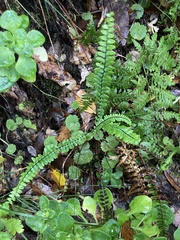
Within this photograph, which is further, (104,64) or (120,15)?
(120,15)

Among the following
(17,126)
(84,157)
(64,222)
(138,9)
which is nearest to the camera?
(64,222)

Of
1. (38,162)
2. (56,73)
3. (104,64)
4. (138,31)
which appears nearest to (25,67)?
(104,64)

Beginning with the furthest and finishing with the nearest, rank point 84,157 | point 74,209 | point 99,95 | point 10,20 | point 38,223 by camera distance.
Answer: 1. point 84,157
2. point 99,95
3. point 74,209
4. point 10,20
5. point 38,223

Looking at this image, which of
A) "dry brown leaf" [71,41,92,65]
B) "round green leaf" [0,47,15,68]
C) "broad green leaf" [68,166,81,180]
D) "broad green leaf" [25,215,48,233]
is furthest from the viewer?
"dry brown leaf" [71,41,92,65]

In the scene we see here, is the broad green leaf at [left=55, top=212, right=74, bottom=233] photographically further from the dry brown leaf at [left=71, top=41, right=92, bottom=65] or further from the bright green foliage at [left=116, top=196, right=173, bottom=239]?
the dry brown leaf at [left=71, top=41, right=92, bottom=65]

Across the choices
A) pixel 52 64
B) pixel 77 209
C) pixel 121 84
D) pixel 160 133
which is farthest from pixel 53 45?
pixel 77 209

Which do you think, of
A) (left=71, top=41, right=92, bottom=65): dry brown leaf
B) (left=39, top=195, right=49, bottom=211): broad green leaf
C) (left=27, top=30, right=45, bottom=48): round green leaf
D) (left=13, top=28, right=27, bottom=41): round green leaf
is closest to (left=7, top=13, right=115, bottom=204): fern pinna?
(left=39, top=195, right=49, bottom=211): broad green leaf

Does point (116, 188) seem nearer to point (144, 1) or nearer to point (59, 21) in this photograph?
point (59, 21)

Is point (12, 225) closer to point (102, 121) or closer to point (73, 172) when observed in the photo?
point (73, 172)
